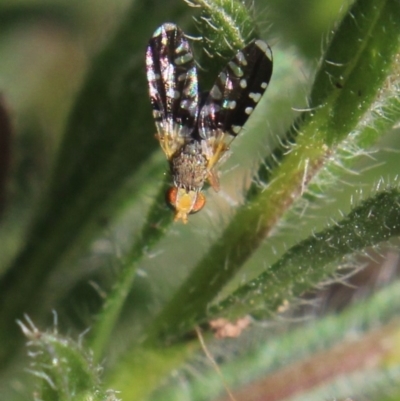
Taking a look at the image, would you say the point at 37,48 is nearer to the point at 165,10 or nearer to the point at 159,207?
the point at 165,10

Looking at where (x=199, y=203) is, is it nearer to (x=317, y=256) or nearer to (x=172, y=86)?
(x=172, y=86)

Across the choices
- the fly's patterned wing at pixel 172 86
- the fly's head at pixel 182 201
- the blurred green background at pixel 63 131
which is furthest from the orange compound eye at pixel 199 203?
the fly's patterned wing at pixel 172 86

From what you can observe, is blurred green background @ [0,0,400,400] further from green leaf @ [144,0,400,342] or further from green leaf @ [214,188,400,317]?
green leaf @ [214,188,400,317]

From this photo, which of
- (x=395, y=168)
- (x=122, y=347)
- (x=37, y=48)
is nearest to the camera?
(x=122, y=347)

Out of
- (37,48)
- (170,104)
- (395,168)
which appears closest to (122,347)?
(170,104)

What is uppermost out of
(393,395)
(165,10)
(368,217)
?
(165,10)

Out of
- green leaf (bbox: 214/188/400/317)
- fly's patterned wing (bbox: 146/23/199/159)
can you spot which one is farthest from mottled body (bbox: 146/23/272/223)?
green leaf (bbox: 214/188/400/317)

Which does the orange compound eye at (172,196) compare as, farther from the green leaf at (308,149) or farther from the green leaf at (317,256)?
the green leaf at (317,256)
